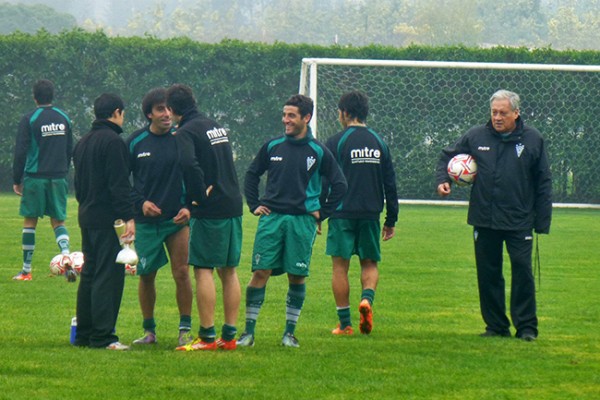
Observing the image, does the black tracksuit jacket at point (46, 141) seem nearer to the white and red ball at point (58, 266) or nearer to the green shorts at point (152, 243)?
the white and red ball at point (58, 266)

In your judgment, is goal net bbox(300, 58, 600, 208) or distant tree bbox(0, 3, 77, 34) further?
distant tree bbox(0, 3, 77, 34)

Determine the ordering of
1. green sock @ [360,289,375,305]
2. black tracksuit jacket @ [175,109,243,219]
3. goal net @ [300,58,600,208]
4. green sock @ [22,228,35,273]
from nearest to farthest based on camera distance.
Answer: black tracksuit jacket @ [175,109,243,219], green sock @ [360,289,375,305], green sock @ [22,228,35,273], goal net @ [300,58,600,208]

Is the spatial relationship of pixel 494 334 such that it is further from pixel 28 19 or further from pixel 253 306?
pixel 28 19

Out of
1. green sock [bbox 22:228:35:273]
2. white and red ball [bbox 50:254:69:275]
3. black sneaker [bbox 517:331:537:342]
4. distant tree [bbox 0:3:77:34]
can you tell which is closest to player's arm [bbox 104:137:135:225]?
black sneaker [bbox 517:331:537:342]

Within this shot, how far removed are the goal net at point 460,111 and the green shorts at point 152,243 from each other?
16.6m

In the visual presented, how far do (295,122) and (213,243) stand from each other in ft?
3.88

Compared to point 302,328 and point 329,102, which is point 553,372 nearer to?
point 302,328

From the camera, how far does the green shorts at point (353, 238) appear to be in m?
11.4

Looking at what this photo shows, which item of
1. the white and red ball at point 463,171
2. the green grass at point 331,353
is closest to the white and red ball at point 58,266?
the green grass at point 331,353

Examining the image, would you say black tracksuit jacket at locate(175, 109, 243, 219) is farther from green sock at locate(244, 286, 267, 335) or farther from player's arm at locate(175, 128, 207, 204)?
green sock at locate(244, 286, 267, 335)

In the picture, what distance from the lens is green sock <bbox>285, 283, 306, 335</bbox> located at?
33.9ft

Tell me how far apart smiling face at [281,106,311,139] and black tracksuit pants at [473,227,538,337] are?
6.31ft

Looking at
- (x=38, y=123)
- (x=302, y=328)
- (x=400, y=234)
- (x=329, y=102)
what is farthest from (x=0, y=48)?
(x=302, y=328)

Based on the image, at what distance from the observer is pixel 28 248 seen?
49.0 ft
